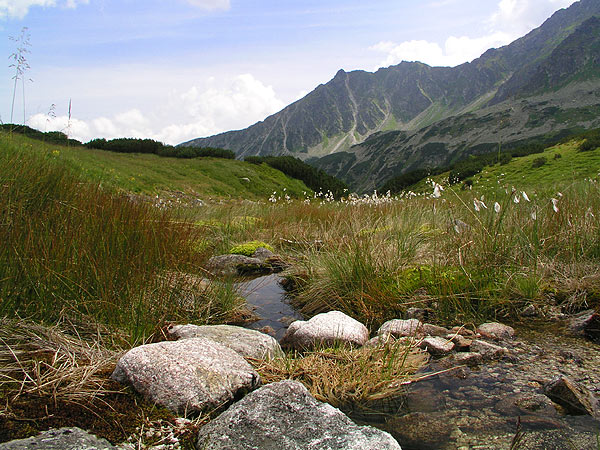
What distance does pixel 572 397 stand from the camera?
7.93 feet

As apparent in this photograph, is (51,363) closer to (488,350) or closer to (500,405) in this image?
(500,405)

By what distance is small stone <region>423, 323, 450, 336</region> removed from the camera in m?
3.73

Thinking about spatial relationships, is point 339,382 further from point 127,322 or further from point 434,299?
point 434,299

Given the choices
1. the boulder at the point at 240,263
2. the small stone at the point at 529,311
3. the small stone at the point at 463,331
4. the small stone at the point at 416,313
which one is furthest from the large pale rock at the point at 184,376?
the boulder at the point at 240,263

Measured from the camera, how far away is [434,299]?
4.34m

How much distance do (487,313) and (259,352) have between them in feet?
8.13

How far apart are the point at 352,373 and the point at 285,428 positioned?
0.93 metres

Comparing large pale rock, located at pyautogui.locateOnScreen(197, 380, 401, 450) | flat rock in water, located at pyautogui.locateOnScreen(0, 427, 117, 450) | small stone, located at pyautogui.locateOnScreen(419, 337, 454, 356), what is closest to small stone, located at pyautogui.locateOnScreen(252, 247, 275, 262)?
small stone, located at pyautogui.locateOnScreen(419, 337, 454, 356)

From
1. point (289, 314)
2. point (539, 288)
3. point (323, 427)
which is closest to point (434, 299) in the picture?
point (539, 288)

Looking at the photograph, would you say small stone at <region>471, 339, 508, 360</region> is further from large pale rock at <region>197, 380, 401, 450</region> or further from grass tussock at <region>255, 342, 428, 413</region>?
large pale rock at <region>197, 380, 401, 450</region>

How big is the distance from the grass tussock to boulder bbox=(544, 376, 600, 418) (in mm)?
870

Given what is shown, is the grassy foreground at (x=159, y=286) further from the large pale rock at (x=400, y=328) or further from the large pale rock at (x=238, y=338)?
the large pale rock at (x=400, y=328)

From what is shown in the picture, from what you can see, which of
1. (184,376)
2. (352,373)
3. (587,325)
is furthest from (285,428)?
(587,325)

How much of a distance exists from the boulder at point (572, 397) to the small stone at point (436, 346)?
842mm
